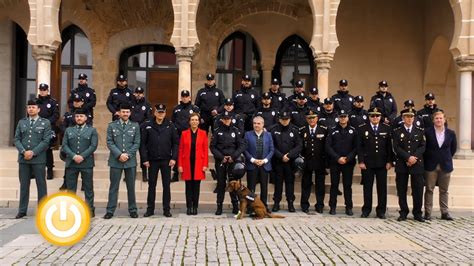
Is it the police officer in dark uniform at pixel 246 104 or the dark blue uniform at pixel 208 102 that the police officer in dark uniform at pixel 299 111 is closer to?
the police officer in dark uniform at pixel 246 104

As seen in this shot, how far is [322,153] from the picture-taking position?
9.53m

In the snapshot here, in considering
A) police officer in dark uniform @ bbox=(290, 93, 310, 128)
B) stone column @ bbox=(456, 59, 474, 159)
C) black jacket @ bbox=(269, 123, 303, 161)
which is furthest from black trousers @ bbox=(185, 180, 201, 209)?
stone column @ bbox=(456, 59, 474, 159)

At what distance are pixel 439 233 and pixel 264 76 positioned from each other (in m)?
9.82

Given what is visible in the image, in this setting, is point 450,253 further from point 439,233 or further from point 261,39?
point 261,39

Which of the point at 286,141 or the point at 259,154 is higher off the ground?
the point at 286,141

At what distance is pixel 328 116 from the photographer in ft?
33.6

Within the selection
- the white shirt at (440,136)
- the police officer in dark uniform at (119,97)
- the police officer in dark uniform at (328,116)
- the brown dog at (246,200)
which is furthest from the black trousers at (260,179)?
the police officer in dark uniform at (119,97)

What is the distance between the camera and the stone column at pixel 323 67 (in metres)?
12.0

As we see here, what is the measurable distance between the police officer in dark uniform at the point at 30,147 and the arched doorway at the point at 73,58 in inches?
312

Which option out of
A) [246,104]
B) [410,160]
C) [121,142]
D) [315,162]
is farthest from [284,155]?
[121,142]

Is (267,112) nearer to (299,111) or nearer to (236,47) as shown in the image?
(299,111)

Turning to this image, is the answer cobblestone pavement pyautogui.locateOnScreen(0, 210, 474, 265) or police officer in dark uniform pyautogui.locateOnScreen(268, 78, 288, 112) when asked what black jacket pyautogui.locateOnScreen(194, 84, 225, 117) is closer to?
police officer in dark uniform pyautogui.locateOnScreen(268, 78, 288, 112)

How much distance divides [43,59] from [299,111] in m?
6.07

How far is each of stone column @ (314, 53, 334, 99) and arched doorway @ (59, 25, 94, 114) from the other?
7730 millimetres
